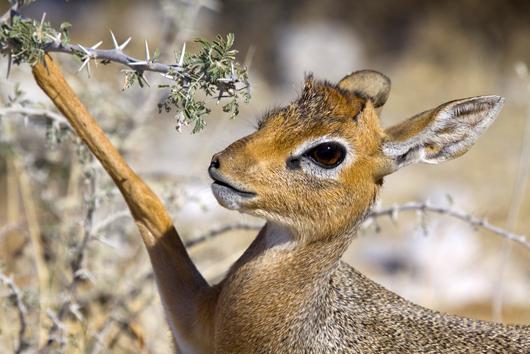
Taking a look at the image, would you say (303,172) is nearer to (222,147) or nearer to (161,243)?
(161,243)

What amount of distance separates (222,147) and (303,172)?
7.55 ft

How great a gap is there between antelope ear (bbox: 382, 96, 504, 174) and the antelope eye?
199 millimetres

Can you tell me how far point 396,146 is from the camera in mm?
Answer: 3418

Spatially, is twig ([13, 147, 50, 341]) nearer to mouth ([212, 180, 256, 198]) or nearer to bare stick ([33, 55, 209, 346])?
bare stick ([33, 55, 209, 346])

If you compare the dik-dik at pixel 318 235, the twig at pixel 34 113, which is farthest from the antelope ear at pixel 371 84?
the twig at pixel 34 113

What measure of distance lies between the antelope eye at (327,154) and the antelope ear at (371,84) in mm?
571

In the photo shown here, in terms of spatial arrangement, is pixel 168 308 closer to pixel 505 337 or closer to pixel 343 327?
pixel 343 327

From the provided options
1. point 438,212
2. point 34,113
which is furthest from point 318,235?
point 34,113

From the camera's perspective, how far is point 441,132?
337 cm

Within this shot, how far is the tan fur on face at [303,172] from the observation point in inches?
126

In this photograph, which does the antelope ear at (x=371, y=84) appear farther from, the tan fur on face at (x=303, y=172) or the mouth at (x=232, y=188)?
the mouth at (x=232, y=188)

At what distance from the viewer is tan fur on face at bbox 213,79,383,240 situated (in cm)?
321

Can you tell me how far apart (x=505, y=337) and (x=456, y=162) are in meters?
7.04

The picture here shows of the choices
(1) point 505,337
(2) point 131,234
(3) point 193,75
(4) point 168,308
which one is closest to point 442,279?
(2) point 131,234
